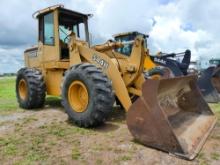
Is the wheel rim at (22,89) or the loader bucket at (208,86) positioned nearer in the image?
the wheel rim at (22,89)

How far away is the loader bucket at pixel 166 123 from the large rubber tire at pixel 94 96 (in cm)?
75

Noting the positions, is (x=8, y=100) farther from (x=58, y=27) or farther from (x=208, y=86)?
(x=208, y=86)

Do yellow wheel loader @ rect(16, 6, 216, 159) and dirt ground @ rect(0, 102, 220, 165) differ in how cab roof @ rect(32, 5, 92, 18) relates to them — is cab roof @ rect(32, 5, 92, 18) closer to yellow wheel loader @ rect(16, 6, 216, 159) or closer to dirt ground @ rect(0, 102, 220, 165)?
yellow wheel loader @ rect(16, 6, 216, 159)

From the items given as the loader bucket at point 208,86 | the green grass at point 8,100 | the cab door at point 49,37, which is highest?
the cab door at point 49,37

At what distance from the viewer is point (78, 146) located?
3994 mm

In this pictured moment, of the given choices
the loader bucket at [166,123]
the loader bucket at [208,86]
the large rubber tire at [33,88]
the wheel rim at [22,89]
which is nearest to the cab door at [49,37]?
the large rubber tire at [33,88]

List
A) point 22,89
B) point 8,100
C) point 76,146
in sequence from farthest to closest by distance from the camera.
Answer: point 8,100
point 22,89
point 76,146

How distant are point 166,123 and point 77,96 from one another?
222cm

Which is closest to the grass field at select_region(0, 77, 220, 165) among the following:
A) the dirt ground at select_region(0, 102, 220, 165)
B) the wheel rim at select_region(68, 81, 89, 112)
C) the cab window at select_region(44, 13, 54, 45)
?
Answer: the dirt ground at select_region(0, 102, 220, 165)

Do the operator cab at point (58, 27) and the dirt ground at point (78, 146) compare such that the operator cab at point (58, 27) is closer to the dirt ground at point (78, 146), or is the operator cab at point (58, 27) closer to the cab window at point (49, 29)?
the cab window at point (49, 29)

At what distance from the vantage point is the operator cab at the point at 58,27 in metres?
6.57

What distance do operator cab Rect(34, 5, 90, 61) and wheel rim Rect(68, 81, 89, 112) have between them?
5.27 ft

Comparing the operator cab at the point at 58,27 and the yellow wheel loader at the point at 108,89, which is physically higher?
the operator cab at the point at 58,27

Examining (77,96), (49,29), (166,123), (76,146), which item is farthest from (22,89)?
(166,123)
